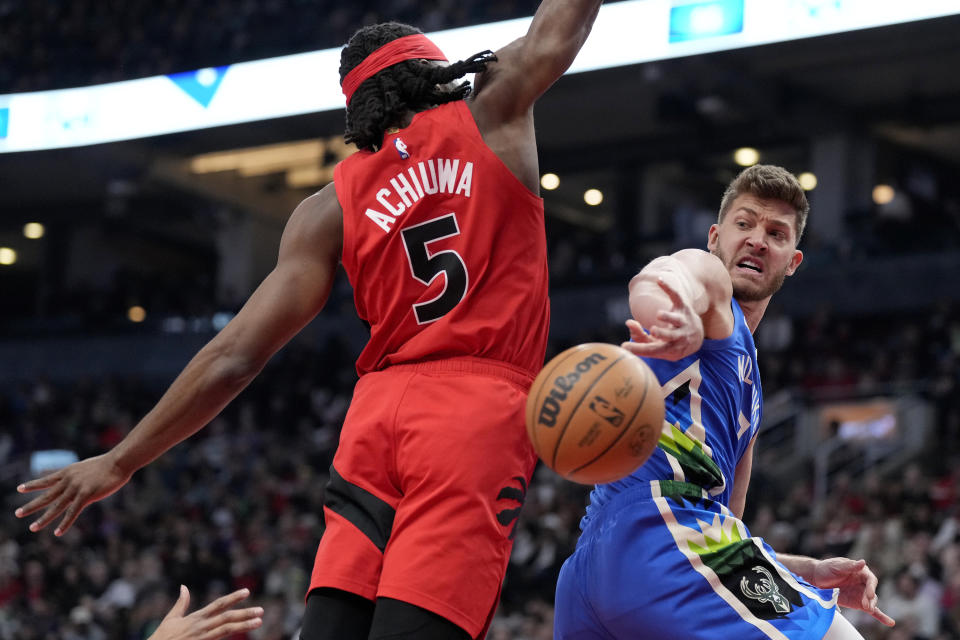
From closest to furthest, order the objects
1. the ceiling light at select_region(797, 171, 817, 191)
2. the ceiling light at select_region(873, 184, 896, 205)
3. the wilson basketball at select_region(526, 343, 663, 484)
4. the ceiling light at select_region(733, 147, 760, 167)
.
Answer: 1. the wilson basketball at select_region(526, 343, 663, 484)
2. the ceiling light at select_region(873, 184, 896, 205)
3. the ceiling light at select_region(797, 171, 817, 191)
4. the ceiling light at select_region(733, 147, 760, 167)

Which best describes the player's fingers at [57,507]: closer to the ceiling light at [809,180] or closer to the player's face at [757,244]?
the player's face at [757,244]

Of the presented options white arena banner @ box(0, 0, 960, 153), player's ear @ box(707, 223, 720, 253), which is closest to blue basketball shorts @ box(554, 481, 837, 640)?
player's ear @ box(707, 223, 720, 253)

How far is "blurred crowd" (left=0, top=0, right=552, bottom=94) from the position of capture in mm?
18734

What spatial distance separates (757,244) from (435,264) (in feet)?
3.20

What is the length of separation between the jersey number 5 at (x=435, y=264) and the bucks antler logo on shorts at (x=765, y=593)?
1038 mm

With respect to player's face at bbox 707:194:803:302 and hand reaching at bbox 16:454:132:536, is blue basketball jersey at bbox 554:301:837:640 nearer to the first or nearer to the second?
player's face at bbox 707:194:803:302

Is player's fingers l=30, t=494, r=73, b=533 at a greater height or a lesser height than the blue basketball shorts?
greater

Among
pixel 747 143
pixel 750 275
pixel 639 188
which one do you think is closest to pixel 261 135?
pixel 639 188

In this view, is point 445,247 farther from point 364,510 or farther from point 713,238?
point 713,238

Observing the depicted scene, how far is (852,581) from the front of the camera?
364 cm

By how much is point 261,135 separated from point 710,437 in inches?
749

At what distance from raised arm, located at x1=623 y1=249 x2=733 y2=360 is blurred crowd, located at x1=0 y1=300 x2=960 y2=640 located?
7.17 meters

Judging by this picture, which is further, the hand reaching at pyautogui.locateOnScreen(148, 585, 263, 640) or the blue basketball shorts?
the blue basketball shorts

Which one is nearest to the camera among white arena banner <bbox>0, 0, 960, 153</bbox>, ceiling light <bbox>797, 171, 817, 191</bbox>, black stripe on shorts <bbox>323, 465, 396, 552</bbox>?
black stripe on shorts <bbox>323, 465, 396, 552</bbox>
